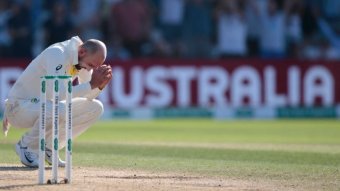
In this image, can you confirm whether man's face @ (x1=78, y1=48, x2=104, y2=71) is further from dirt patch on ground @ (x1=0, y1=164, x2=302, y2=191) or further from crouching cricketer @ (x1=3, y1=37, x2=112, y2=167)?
dirt patch on ground @ (x1=0, y1=164, x2=302, y2=191)

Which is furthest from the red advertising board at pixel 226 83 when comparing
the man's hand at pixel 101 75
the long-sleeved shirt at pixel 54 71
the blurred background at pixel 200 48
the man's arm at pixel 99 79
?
the man's hand at pixel 101 75

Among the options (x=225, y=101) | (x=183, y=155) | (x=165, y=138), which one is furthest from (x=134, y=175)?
(x=225, y=101)

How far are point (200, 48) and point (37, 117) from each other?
11626 millimetres

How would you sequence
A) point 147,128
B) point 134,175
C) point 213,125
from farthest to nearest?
1. point 213,125
2. point 147,128
3. point 134,175

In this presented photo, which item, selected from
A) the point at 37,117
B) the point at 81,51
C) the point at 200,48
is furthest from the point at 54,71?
the point at 200,48

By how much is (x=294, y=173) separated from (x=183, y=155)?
2185mm

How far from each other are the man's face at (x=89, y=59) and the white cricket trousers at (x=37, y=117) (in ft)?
1.52

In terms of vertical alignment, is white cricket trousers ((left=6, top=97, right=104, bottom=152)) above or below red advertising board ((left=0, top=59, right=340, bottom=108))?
below

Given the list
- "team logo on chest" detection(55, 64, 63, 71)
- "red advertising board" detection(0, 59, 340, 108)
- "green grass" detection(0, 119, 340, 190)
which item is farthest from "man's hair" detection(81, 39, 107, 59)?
"red advertising board" detection(0, 59, 340, 108)

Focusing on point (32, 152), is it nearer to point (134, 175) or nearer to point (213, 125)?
point (134, 175)

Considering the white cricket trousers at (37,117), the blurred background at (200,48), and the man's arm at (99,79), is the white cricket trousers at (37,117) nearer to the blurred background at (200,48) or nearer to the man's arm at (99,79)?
the man's arm at (99,79)

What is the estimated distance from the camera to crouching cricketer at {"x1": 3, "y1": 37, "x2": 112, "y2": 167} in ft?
24.2

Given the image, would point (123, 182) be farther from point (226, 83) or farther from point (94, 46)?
point (226, 83)

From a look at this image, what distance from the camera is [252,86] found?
18.6m
